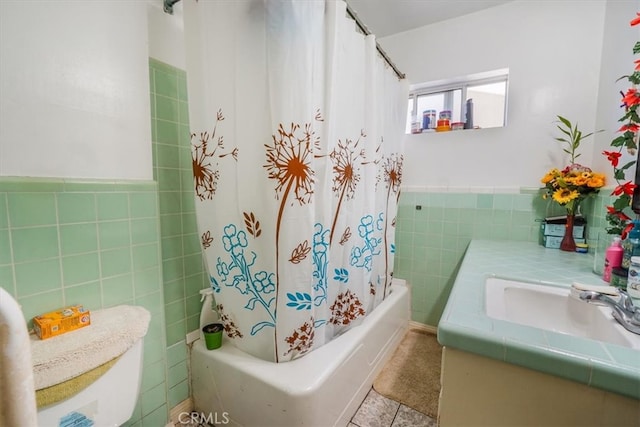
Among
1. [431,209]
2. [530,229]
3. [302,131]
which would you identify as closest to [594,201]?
[530,229]

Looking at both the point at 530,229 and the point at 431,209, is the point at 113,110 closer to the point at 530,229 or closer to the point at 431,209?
the point at 431,209

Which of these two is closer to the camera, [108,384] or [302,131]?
[108,384]

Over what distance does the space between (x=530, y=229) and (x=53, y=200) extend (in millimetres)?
2416

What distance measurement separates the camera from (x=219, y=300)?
118cm

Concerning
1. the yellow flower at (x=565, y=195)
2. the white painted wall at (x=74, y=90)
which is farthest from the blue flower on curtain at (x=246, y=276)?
Answer: the yellow flower at (x=565, y=195)

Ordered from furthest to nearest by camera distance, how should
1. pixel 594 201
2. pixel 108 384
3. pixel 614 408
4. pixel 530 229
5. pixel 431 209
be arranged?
pixel 431 209 → pixel 530 229 → pixel 594 201 → pixel 108 384 → pixel 614 408

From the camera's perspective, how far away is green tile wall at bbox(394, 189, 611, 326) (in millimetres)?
1735

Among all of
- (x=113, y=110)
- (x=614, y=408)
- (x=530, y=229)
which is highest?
(x=113, y=110)

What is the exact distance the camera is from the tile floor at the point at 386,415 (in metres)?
1.26

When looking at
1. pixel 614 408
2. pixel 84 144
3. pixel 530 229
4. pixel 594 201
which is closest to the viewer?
pixel 614 408

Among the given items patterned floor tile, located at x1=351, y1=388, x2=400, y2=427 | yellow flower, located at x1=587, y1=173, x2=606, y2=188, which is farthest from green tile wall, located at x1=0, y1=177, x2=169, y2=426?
yellow flower, located at x1=587, y1=173, x2=606, y2=188

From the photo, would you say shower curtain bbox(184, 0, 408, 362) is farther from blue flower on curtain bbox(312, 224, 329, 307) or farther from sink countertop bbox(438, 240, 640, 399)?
sink countertop bbox(438, 240, 640, 399)

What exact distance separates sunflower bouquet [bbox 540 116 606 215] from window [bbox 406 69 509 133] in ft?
1.18

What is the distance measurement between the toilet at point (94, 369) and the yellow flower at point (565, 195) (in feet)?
6.89
